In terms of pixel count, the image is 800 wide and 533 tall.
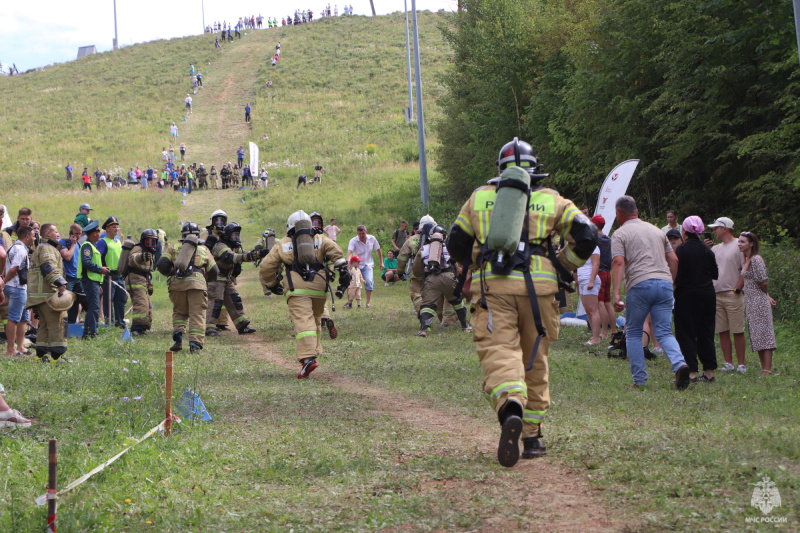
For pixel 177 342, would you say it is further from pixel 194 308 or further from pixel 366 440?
pixel 366 440

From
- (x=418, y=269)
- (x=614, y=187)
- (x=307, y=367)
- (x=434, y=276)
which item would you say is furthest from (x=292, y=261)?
(x=614, y=187)

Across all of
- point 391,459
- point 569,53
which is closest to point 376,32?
point 569,53

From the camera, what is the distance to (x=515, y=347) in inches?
220

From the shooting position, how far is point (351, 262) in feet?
62.6

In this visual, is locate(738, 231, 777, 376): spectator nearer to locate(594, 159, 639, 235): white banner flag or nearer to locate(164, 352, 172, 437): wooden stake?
locate(594, 159, 639, 235): white banner flag

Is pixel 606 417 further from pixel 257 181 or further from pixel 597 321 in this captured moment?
pixel 257 181

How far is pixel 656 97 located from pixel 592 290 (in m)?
11.4

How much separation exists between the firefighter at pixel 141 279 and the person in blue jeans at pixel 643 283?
32.4 ft

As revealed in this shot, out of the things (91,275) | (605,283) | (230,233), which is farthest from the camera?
(230,233)

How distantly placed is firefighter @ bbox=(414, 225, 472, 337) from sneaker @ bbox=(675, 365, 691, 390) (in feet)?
19.7

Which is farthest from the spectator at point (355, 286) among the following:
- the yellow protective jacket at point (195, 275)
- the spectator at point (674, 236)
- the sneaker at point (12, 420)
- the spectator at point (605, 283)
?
the sneaker at point (12, 420)

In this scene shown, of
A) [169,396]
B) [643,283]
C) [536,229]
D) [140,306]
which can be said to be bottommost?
[140,306]

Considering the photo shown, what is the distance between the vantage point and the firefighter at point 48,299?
1096 centimetres

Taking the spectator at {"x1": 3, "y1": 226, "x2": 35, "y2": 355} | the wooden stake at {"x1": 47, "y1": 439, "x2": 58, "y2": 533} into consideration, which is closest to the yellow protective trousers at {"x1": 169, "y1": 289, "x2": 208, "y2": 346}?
the spectator at {"x1": 3, "y1": 226, "x2": 35, "y2": 355}
